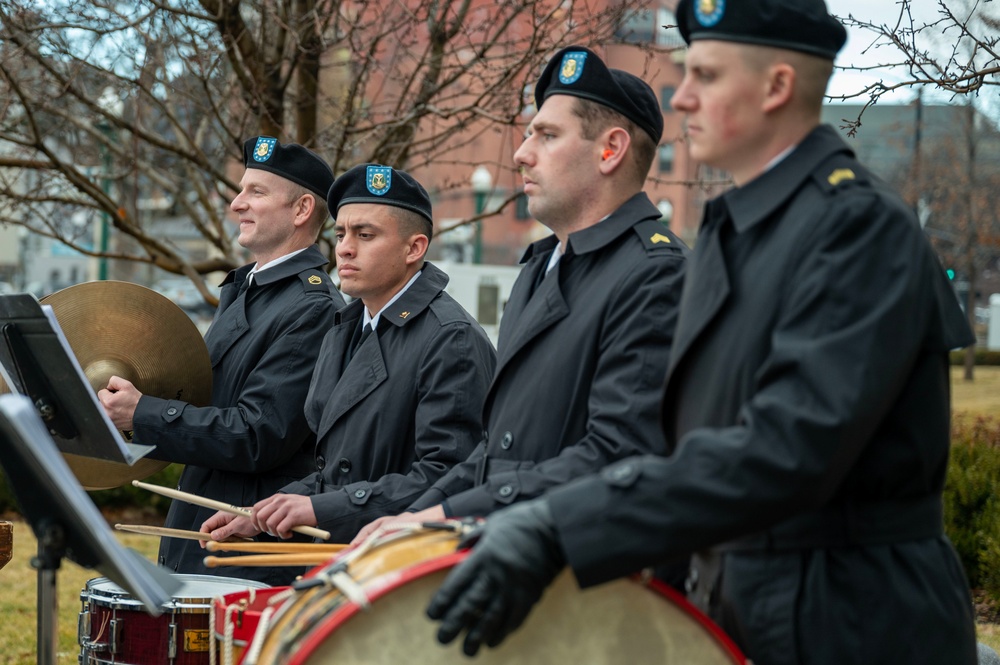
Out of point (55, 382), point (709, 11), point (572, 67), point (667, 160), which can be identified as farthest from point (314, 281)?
point (667, 160)

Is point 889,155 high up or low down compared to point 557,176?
up

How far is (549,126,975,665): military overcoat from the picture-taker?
2.01 m

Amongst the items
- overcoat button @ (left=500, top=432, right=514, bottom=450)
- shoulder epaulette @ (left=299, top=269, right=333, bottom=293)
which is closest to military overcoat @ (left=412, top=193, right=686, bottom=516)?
Answer: overcoat button @ (left=500, top=432, right=514, bottom=450)

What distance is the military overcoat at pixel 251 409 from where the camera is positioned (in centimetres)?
438

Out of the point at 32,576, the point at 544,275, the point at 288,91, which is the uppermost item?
the point at 288,91

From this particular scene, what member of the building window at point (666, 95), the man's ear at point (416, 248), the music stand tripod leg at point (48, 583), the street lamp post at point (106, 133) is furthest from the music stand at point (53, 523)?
the building window at point (666, 95)

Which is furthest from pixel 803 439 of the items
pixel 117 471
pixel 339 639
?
pixel 117 471

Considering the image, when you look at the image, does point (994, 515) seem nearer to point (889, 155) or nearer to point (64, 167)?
point (64, 167)

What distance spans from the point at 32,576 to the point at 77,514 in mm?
7490

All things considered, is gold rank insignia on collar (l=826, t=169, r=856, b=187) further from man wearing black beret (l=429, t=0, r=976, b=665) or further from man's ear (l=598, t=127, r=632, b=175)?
Result: man's ear (l=598, t=127, r=632, b=175)

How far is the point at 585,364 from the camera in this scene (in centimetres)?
295

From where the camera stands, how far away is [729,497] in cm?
200

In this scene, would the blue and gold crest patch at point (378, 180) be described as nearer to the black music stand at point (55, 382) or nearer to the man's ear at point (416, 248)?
the man's ear at point (416, 248)

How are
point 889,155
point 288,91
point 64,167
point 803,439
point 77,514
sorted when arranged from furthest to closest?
point 889,155 < point 288,91 < point 64,167 < point 77,514 < point 803,439
